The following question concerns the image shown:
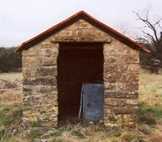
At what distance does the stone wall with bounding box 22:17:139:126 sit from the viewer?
13.4 meters

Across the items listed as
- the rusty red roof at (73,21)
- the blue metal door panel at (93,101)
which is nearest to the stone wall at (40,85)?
the rusty red roof at (73,21)

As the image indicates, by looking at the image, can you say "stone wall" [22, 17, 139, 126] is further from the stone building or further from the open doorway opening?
the open doorway opening

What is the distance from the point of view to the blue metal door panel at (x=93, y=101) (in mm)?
14516

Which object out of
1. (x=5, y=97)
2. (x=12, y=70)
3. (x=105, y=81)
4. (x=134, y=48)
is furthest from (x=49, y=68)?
(x=12, y=70)

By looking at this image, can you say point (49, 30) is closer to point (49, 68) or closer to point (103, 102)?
point (49, 68)

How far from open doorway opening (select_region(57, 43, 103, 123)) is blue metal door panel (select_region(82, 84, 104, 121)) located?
3.19 ft

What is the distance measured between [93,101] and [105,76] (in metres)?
1.60

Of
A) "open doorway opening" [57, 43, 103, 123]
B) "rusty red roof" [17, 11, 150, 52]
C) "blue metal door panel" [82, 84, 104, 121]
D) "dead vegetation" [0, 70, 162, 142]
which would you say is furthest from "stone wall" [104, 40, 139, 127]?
"open doorway opening" [57, 43, 103, 123]

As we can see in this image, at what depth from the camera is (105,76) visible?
13.4 meters

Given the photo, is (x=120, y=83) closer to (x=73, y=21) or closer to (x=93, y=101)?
(x=93, y=101)

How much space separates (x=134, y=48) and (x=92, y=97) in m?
2.32

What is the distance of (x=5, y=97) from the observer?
19125 mm

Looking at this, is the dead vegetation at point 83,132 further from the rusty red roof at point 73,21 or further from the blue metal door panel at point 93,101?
the rusty red roof at point 73,21

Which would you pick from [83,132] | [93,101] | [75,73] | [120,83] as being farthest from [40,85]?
[75,73]
